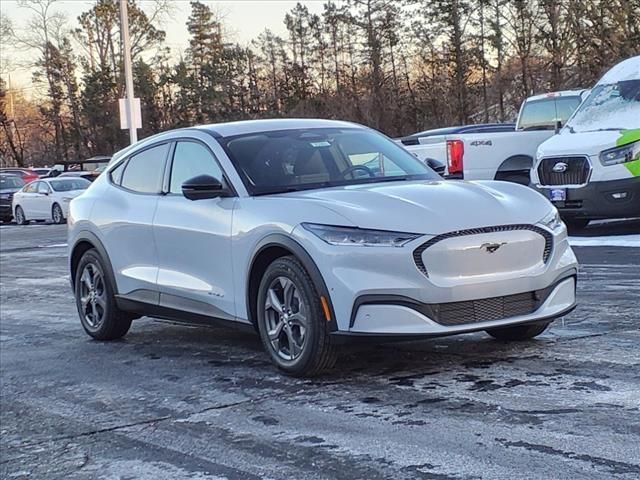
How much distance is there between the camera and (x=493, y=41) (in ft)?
162

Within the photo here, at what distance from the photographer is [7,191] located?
3419 centimetres

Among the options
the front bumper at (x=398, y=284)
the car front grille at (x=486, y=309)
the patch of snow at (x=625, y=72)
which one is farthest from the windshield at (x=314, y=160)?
the patch of snow at (x=625, y=72)

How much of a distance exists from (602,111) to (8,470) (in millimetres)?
11196

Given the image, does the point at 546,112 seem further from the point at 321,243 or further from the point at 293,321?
the point at 321,243

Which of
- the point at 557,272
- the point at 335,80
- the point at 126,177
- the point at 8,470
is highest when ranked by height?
the point at 335,80

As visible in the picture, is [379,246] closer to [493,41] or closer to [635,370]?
[635,370]

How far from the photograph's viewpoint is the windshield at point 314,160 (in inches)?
246

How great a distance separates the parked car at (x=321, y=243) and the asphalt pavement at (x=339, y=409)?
0.31m

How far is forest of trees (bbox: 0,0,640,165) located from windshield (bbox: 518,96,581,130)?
2290 centimetres

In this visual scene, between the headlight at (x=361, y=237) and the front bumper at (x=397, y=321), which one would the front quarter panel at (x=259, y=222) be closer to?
the headlight at (x=361, y=237)

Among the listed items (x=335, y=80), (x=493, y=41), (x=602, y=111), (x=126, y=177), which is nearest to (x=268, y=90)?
(x=335, y=80)

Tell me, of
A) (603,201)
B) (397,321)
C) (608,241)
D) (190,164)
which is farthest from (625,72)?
(397,321)

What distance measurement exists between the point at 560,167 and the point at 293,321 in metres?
8.51

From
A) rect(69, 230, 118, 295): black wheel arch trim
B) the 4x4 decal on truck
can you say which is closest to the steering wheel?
rect(69, 230, 118, 295): black wheel arch trim
